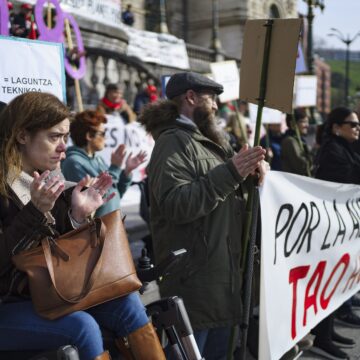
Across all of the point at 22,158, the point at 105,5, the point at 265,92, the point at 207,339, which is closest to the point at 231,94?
the point at 105,5

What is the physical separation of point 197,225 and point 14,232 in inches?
42.3

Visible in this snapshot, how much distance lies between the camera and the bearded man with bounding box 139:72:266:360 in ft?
9.50

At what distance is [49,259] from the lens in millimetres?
2199

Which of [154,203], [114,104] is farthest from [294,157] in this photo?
[154,203]

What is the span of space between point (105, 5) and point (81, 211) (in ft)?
25.9

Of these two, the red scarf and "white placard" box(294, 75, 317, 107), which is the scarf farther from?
"white placard" box(294, 75, 317, 107)

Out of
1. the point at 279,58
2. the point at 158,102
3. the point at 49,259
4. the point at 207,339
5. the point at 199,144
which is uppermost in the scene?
the point at 279,58

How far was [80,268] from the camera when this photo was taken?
89.2 inches

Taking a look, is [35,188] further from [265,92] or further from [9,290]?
[265,92]

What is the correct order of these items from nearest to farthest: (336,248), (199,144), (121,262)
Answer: (121,262) < (199,144) < (336,248)

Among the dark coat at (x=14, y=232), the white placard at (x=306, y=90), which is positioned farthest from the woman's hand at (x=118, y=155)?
the white placard at (x=306, y=90)

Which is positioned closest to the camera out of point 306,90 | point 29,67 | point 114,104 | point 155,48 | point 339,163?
point 29,67

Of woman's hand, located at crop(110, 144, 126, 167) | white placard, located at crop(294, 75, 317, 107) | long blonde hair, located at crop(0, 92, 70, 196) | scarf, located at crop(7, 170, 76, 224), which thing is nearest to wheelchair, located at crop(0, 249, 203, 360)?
scarf, located at crop(7, 170, 76, 224)

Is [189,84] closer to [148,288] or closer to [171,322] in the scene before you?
[171,322]
